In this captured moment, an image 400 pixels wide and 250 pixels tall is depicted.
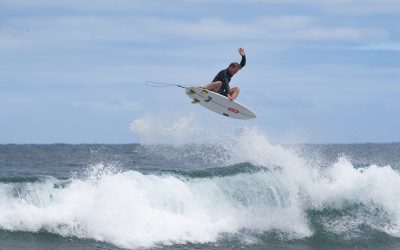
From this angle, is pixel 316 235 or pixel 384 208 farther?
pixel 384 208

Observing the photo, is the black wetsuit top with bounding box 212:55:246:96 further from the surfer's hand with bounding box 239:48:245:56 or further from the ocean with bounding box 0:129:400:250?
the ocean with bounding box 0:129:400:250

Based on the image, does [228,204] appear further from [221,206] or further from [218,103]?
[218,103]

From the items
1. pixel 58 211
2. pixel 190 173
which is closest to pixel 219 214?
pixel 190 173

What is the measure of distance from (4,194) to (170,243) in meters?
4.94

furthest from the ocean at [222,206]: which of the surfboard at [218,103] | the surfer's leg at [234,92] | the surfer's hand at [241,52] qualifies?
the surfer's hand at [241,52]

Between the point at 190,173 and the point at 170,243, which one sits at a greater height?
the point at 190,173

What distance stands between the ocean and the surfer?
2327 millimetres

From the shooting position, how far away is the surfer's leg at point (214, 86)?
17.4m

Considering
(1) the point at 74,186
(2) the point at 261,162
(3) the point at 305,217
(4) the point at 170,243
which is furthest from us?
(2) the point at 261,162

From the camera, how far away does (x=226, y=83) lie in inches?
687

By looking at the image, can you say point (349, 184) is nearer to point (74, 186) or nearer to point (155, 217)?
point (155, 217)

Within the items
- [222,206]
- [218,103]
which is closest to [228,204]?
[222,206]

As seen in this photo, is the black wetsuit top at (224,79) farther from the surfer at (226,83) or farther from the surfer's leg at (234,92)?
the surfer's leg at (234,92)

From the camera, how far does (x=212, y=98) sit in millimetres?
17703
